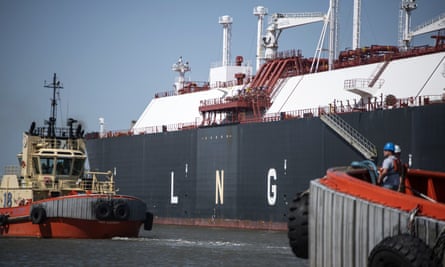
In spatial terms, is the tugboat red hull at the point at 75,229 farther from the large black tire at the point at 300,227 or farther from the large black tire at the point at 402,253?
the large black tire at the point at 402,253

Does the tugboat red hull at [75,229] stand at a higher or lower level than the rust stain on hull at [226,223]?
higher

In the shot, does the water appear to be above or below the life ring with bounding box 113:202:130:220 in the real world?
below

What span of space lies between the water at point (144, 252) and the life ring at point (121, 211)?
80cm

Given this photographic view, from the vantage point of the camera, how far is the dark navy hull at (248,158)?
37.1 m

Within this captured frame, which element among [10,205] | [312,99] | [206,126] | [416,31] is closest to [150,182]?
[206,126]

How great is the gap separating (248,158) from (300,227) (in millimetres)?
33892

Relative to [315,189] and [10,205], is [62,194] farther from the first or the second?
[315,189]

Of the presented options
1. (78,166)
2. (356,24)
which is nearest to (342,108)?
(356,24)

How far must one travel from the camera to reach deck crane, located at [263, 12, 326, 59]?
53375mm

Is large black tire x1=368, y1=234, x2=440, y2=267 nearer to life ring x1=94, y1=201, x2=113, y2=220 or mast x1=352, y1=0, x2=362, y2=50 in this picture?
life ring x1=94, y1=201, x2=113, y2=220

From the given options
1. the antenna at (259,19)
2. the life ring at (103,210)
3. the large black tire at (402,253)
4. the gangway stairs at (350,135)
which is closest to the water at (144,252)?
the life ring at (103,210)

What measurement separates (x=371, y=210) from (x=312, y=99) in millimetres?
37120

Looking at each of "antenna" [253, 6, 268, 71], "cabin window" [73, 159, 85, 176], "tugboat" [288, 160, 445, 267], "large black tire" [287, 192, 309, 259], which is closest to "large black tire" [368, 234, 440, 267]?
"tugboat" [288, 160, 445, 267]

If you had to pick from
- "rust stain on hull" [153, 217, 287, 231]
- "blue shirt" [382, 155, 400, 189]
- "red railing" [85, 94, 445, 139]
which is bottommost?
"rust stain on hull" [153, 217, 287, 231]
